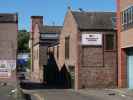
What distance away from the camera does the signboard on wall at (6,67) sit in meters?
57.2

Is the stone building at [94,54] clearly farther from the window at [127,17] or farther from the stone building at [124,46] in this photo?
the window at [127,17]

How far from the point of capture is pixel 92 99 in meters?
35.2

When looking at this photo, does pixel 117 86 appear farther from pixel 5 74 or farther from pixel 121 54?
pixel 5 74

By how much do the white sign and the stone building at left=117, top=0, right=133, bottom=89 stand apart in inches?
173

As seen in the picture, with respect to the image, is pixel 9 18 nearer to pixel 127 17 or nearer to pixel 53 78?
pixel 53 78

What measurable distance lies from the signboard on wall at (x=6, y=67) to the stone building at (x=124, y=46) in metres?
13.9

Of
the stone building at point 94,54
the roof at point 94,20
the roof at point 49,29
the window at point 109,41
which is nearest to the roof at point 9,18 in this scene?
the roof at point 94,20

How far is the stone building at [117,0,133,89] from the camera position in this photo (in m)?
46.7

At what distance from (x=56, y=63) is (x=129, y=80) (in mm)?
25219

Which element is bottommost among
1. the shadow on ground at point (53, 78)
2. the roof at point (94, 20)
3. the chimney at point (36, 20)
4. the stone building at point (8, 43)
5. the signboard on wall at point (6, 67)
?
the shadow on ground at point (53, 78)

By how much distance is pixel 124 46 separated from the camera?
4825 cm

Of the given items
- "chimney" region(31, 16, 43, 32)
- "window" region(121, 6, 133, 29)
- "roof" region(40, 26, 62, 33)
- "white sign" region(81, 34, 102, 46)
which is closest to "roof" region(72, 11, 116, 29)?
"white sign" region(81, 34, 102, 46)

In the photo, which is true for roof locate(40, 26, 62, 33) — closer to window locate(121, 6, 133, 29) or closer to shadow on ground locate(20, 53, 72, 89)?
shadow on ground locate(20, 53, 72, 89)

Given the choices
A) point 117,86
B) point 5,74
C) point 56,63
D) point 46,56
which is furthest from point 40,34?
point 117,86
